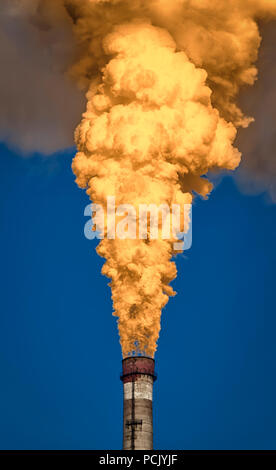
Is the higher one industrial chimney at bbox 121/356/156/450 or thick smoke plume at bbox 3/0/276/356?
thick smoke plume at bbox 3/0/276/356

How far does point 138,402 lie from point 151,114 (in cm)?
2654

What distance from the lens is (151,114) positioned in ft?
338

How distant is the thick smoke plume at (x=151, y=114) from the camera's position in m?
102

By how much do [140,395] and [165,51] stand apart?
31.8m

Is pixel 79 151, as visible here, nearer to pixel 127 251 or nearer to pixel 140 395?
pixel 127 251

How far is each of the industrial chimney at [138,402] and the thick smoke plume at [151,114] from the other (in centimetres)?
158

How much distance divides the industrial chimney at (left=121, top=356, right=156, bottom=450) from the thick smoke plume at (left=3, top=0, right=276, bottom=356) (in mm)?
1576

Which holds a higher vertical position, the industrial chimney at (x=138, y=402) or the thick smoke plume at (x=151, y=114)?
the thick smoke plume at (x=151, y=114)

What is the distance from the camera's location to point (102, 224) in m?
105

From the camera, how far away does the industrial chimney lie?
103062 mm

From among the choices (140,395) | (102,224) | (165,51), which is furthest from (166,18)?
(140,395)

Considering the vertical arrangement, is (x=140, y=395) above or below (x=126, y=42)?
below
